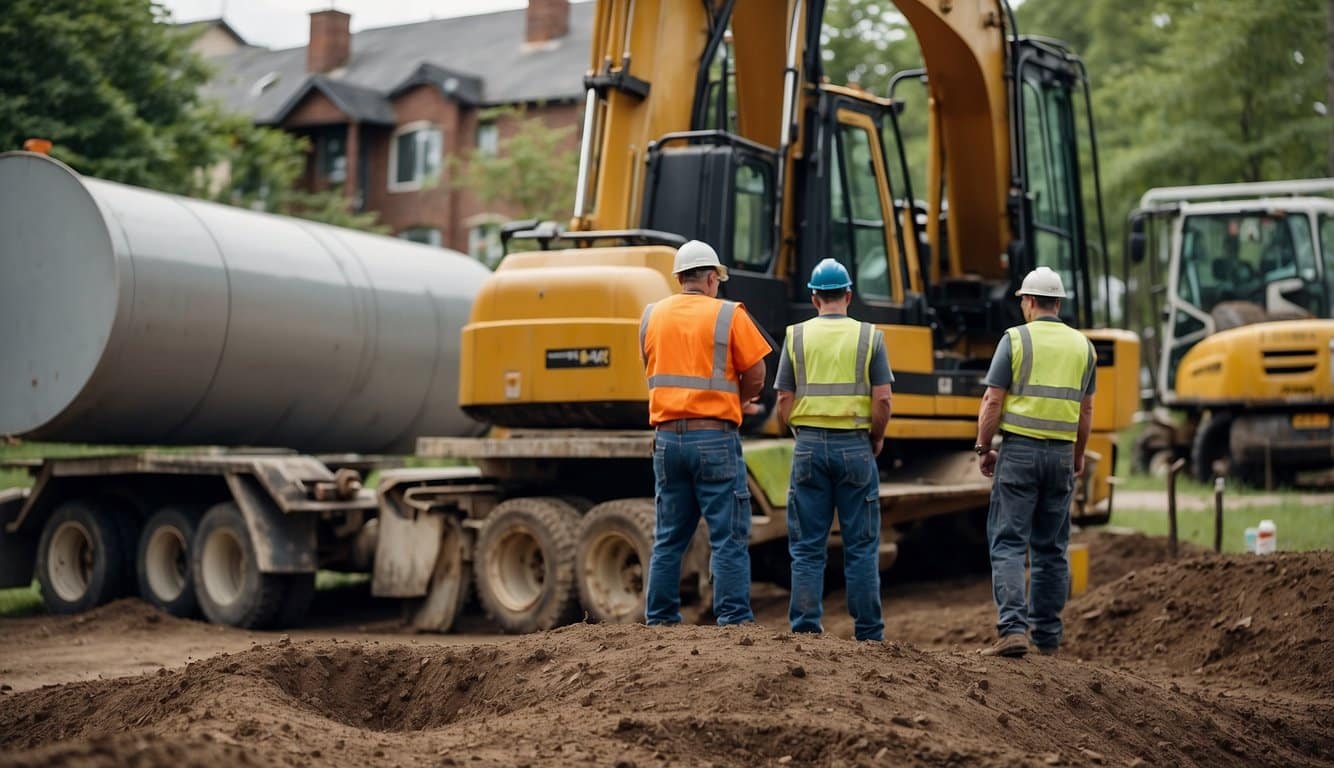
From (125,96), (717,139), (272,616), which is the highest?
(125,96)

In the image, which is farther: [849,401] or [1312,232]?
[1312,232]

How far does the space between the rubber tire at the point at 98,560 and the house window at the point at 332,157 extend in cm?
3213

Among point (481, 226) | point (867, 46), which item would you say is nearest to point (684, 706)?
point (867, 46)

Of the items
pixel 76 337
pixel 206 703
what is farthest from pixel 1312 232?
pixel 206 703

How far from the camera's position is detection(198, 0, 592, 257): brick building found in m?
43.1

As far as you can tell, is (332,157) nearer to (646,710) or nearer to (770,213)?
(770,213)

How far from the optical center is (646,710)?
6.08 m

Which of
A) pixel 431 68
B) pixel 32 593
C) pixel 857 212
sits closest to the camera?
pixel 857 212

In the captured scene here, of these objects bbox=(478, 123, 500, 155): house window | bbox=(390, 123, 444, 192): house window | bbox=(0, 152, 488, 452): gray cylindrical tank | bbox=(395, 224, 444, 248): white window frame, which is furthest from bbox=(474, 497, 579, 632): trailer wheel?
bbox=(395, 224, 444, 248): white window frame

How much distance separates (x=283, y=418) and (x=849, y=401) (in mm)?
7135

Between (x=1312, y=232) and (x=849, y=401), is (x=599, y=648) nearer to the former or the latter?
(x=849, y=401)

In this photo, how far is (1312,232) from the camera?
21.5 meters

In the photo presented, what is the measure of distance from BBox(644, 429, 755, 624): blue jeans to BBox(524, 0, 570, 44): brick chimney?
38223 millimetres

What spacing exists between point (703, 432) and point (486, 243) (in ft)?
108
